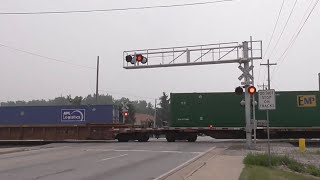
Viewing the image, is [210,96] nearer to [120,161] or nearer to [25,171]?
[120,161]

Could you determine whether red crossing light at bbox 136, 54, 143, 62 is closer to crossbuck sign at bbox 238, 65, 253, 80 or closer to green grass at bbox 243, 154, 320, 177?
crossbuck sign at bbox 238, 65, 253, 80

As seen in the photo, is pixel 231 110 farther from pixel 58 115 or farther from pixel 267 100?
pixel 267 100

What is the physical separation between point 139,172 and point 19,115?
2897 cm

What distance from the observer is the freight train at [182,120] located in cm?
3725

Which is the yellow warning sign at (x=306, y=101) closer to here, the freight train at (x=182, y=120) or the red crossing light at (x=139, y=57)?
the freight train at (x=182, y=120)

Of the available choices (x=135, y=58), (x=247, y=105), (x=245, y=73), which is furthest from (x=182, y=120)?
(x=135, y=58)

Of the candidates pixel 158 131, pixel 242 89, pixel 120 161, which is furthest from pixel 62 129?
pixel 120 161

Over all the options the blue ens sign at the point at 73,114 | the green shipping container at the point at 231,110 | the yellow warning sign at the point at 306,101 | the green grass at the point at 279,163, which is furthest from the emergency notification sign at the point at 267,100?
the blue ens sign at the point at 73,114

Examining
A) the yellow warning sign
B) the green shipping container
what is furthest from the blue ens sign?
the yellow warning sign

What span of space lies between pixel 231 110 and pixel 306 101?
5.86m

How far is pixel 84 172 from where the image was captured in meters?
15.9

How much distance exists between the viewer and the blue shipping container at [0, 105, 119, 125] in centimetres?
4125

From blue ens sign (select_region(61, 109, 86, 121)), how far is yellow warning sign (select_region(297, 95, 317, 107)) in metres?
18.1

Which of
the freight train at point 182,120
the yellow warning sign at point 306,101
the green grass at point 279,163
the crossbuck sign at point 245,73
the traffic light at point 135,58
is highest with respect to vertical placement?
the traffic light at point 135,58
